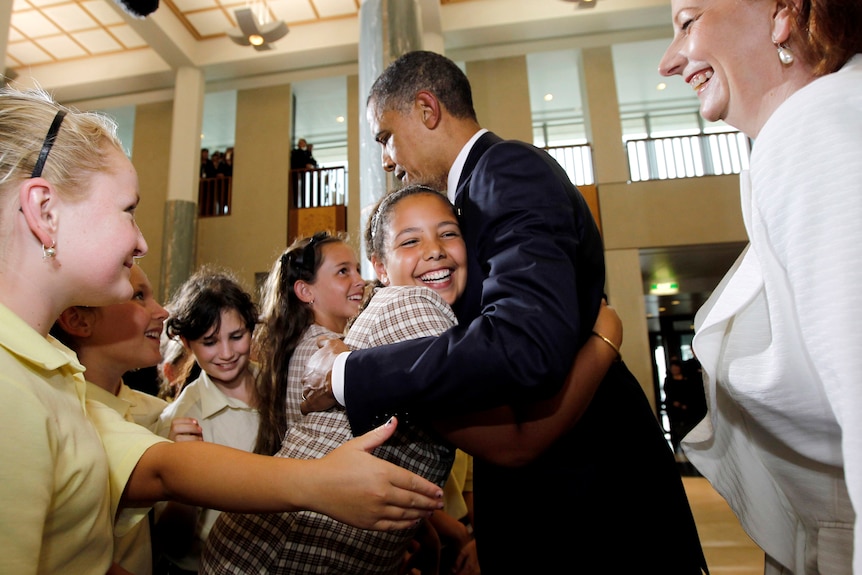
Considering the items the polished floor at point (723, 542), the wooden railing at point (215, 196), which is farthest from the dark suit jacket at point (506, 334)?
the wooden railing at point (215, 196)

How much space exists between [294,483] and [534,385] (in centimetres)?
50

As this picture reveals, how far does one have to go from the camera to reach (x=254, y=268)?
1073cm

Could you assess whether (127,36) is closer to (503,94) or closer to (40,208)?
(503,94)

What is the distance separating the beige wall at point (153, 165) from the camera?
1117 centimetres

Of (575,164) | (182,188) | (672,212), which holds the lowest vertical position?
(672,212)

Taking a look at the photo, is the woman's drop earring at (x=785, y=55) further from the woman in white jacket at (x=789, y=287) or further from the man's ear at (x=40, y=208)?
the man's ear at (x=40, y=208)

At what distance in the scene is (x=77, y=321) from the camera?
76.9 inches

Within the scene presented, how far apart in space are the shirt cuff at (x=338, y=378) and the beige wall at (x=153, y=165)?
10.9 m

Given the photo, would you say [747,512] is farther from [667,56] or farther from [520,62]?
[520,62]

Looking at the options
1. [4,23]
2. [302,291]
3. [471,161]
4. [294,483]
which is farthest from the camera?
[4,23]

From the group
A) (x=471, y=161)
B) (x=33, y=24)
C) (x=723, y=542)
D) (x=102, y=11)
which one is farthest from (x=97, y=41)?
(x=723, y=542)

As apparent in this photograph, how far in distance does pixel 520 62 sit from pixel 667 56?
10.3m

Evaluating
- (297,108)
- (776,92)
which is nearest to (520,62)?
(297,108)

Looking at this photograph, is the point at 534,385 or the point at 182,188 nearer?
the point at 534,385
